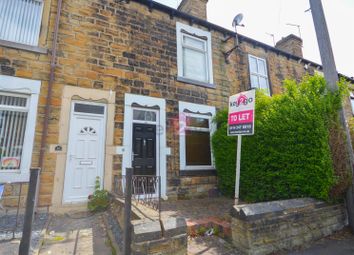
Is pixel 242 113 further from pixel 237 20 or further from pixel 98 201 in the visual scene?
pixel 237 20

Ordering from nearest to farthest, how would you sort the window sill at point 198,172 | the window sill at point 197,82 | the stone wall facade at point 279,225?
1. the stone wall facade at point 279,225
2. the window sill at point 198,172
3. the window sill at point 197,82

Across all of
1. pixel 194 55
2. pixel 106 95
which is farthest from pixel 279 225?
pixel 194 55

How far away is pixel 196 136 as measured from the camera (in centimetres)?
752

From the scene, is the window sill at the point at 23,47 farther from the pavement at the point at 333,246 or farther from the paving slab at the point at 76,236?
the pavement at the point at 333,246

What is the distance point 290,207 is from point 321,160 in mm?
1228

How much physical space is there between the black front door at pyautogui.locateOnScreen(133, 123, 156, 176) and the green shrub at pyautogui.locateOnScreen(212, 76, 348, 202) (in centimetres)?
264

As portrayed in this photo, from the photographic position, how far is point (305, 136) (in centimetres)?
457

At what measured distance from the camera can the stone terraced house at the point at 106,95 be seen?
5328 mm

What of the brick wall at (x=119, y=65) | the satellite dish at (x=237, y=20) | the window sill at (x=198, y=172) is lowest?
the window sill at (x=198, y=172)

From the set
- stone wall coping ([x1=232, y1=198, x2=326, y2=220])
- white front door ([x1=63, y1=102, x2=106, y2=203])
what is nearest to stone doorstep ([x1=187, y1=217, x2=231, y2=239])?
stone wall coping ([x1=232, y1=198, x2=326, y2=220])

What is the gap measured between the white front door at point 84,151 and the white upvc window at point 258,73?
666 cm

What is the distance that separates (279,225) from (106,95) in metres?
5.20

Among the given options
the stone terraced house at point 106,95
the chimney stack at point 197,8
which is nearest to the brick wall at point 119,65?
the stone terraced house at point 106,95

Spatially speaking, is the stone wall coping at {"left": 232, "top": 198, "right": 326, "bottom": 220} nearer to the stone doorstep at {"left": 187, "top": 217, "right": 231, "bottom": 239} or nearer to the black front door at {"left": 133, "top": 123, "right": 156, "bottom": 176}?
the stone doorstep at {"left": 187, "top": 217, "right": 231, "bottom": 239}
